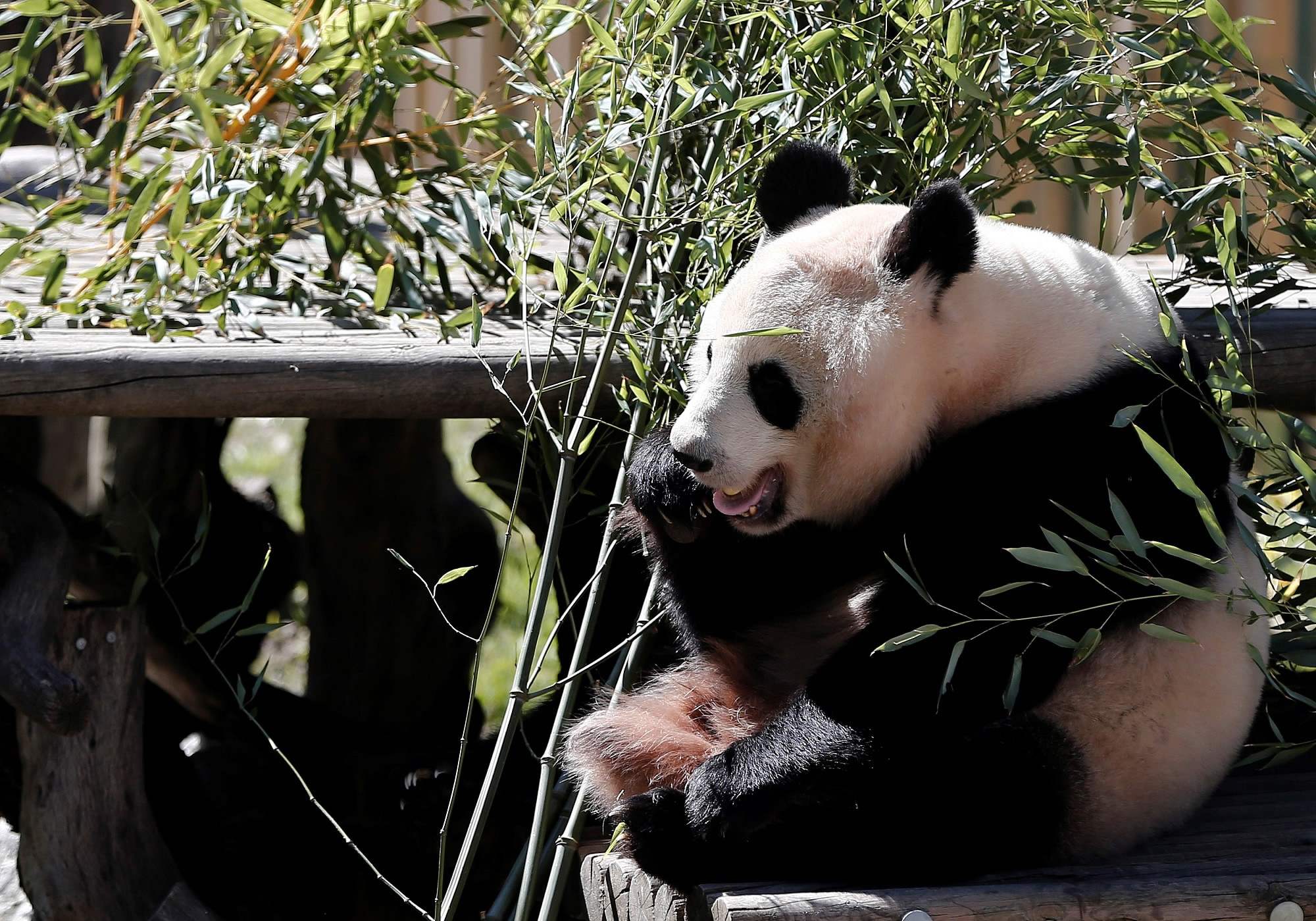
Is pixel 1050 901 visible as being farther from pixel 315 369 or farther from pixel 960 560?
pixel 315 369

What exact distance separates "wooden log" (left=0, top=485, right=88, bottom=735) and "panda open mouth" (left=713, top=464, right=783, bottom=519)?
124cm

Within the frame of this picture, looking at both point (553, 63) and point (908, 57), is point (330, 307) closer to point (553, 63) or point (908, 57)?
point (553, 63)

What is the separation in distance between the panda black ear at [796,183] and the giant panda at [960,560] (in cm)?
10

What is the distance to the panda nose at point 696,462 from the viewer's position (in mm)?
1567

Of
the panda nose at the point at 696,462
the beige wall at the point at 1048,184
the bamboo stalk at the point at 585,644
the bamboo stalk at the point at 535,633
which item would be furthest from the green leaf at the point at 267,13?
the beige wall at the point at 1048,184

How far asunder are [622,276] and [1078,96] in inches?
37.9

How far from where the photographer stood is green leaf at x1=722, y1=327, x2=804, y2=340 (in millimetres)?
1482

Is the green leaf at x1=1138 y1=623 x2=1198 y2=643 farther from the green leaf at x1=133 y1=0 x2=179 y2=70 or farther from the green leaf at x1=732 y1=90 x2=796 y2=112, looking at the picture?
the green leaf at x1=133 y1=0 x2=179 y2=70

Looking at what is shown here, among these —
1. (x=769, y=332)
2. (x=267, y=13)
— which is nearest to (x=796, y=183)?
(x=769, y=332)

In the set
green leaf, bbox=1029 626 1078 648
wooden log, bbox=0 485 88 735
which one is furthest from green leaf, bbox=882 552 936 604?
wooden log, bbox=0 485 88 735

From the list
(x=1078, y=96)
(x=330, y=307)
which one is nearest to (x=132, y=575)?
(x=330, y=307)

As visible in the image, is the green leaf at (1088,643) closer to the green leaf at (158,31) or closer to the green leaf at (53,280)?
the green leaf at (158,31)

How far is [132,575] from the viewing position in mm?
2754

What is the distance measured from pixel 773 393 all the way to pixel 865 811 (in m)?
0.49
